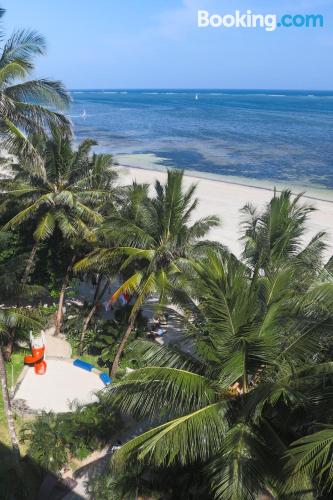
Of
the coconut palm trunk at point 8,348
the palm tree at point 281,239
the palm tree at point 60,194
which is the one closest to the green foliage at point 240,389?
the palm tree at point 281,239

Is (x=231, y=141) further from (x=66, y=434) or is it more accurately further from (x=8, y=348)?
(x=66, y=434)

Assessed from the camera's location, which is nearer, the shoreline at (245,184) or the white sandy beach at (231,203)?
the white sandy beach at (231,203)

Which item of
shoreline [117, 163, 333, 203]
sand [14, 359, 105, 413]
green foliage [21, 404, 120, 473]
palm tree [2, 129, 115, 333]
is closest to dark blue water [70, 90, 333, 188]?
shoreline [117, 163, 333, 203]

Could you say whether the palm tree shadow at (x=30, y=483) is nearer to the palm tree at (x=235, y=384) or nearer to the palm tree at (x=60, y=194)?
the palm tree at (x=235, y=384)

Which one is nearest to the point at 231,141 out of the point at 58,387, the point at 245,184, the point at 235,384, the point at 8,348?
the point at 245,184

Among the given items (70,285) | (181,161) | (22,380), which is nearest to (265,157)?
(181,161)

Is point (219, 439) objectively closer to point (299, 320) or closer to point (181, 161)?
point (299, 320)
